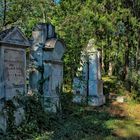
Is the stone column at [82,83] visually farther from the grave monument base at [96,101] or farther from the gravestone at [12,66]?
the gravestone at [12,66]

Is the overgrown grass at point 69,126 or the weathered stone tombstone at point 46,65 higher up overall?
the weathered stone tombstone at point 46,65

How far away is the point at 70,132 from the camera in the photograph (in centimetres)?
1146

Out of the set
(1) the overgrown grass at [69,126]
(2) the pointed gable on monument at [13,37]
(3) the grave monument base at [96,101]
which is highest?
(2) the pointed gable on monument at [13,37]

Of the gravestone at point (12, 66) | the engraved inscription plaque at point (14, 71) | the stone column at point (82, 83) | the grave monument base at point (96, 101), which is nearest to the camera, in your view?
the gravestone at point (12, 66)

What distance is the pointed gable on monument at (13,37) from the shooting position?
11023mm

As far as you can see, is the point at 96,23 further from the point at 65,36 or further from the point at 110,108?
the point at 110,108

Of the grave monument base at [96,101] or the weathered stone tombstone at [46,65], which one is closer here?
the weathered stone tombstone at [46,65]

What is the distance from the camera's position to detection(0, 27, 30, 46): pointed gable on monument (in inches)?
434

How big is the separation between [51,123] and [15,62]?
7.29 feet

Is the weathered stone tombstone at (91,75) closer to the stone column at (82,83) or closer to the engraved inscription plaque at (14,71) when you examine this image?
the stone column at (82,83)

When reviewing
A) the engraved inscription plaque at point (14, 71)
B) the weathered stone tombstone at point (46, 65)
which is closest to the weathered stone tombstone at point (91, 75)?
the weathered stone tombstone at point (46, 65)

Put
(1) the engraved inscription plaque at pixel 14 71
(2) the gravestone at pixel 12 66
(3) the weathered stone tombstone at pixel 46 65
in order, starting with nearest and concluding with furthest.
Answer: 1. (2) the gravestone at pixel 12 66
2. (1) the engraved inscription plaque at pixel 14 71
3. (3) the weathered stone tombstone at pixel 46 65

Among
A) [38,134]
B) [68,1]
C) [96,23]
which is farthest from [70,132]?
[68,1]

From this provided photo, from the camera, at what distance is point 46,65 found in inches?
540
